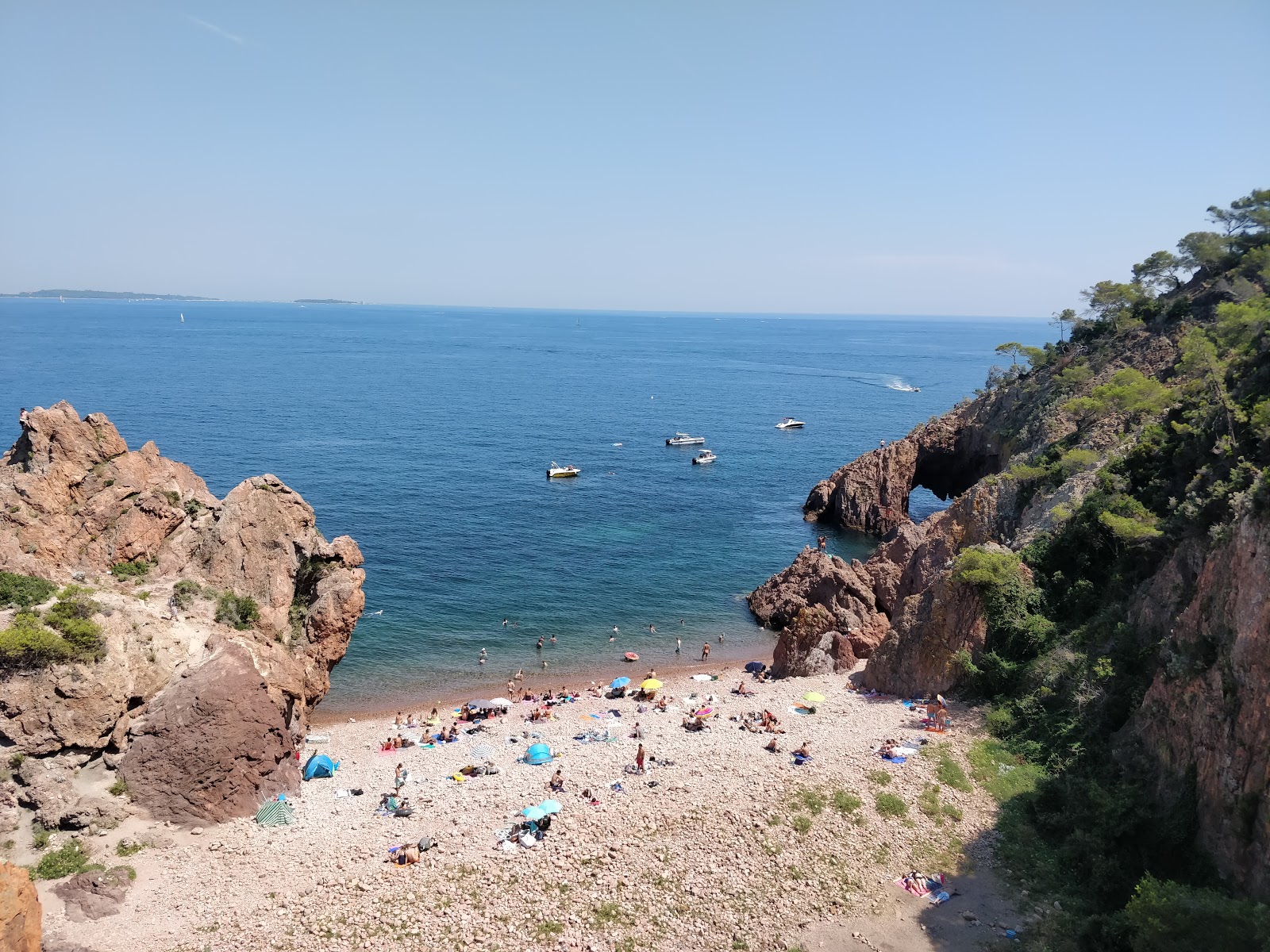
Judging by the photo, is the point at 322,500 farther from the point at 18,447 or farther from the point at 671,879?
the point at 671,879

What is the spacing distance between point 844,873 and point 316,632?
24287 millimetres

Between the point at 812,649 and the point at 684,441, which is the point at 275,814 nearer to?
the point at 812,649

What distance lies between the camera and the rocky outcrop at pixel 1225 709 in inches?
708

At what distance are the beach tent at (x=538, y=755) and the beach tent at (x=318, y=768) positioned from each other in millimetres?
8112

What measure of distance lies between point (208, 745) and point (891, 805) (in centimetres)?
2341

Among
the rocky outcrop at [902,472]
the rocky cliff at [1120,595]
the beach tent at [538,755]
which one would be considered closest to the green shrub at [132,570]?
the beach tent at [538,755]

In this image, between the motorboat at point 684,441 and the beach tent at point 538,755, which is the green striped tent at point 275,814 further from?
the motorboat at point 684,441

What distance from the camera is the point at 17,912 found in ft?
59.2

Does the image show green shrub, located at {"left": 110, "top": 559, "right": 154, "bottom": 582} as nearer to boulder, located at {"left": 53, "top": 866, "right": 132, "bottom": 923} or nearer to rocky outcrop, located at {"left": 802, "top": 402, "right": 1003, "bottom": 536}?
boulder, located at {"left": 53, "top": 866, "right": 132, "bottom": 923}

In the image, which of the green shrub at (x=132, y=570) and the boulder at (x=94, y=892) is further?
the green shrub at (x=132, y=570)

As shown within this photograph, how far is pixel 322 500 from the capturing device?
237ft

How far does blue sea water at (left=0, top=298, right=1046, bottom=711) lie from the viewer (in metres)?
50.7

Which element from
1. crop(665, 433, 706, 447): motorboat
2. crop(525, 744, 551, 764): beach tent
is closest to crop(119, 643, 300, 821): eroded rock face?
crop(525, 744, 551, 764): beach tent

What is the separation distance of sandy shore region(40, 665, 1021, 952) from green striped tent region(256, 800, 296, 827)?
0.38 meters
